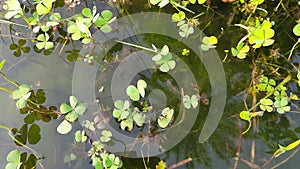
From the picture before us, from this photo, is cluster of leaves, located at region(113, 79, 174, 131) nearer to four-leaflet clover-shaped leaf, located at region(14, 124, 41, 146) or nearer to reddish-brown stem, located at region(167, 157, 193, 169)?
reddish-brown stem, located at region(167, 157, 193, 169)

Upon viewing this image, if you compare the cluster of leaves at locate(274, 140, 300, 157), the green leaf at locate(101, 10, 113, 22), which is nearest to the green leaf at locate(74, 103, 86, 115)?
the green leaf at locate(101, 10, 113, 22)

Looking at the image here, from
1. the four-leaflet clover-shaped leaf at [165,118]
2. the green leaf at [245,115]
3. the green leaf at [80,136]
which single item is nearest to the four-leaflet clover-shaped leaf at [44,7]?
the green leaf at [80,136]

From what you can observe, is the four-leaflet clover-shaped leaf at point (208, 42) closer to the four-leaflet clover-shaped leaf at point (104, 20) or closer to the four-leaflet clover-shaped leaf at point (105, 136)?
the four-leaflet clover-shaped leaf at point (104, 20)

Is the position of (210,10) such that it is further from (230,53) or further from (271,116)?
(271,116)

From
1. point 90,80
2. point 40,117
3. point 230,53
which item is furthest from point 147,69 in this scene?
point 40,117

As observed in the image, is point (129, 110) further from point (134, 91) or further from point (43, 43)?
point (43, 43)

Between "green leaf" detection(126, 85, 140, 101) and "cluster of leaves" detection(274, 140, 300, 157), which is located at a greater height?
"green leaf" detection(126, 85, 140, 101)
